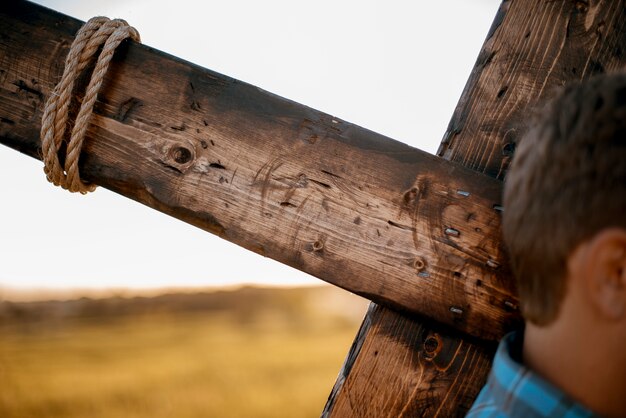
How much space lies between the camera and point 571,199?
619 millimetres

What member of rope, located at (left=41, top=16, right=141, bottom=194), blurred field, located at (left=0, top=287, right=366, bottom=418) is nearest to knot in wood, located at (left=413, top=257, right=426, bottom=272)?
rope, located at (left=41, top=16, right=141, bottom=194)

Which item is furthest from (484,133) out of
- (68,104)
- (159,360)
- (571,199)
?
(159,360)

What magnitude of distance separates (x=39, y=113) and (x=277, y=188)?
555 mm

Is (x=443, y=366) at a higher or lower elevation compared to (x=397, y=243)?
lower

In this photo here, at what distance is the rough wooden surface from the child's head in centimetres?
18

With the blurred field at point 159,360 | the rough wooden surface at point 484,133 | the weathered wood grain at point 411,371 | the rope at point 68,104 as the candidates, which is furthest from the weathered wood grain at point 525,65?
the blurred field at point 159,360

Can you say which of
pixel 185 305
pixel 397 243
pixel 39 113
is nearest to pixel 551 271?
pixel 397 243

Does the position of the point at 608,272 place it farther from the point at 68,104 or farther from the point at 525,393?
the point at 68,104

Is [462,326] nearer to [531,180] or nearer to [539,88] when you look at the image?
[531,180]

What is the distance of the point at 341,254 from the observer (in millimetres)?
833

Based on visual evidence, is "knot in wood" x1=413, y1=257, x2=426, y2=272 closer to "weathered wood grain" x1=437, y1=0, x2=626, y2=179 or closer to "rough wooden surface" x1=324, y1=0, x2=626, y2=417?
"rough wooden surface" x1=324, y1=0, x2=626, y2=417

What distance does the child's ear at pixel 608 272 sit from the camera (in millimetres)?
591

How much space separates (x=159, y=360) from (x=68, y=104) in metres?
3.35

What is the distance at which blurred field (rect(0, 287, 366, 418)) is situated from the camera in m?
2.99
